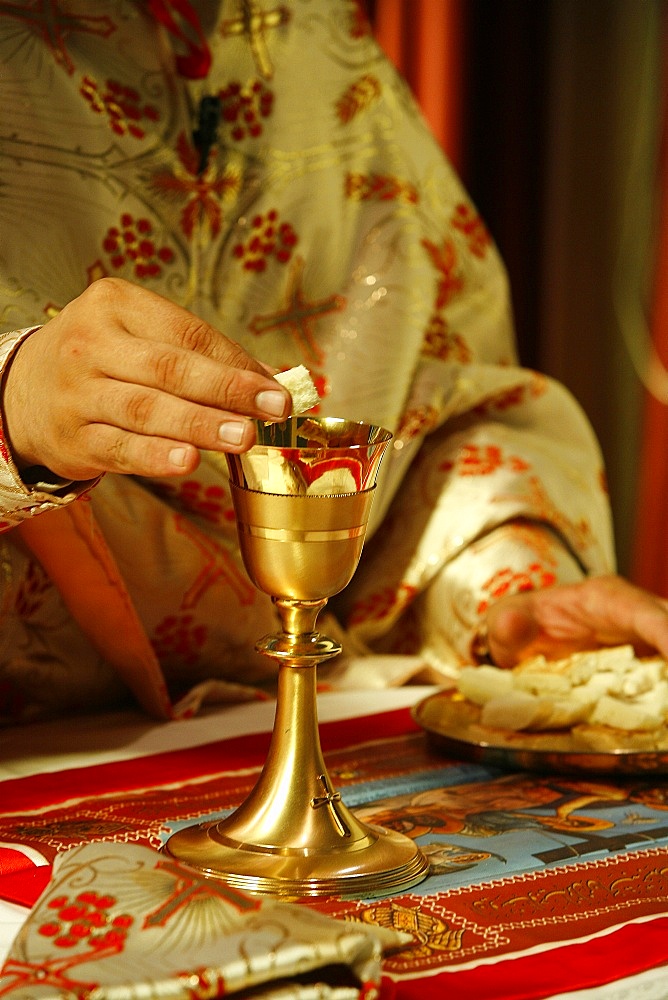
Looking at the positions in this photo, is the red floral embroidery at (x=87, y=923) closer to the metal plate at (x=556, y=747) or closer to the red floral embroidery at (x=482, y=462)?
the metal plate at (x=556, y=747)

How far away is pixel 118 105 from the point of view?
1177 millimetres

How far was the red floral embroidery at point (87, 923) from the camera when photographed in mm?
495

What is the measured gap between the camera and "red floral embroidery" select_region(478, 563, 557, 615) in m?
1.22

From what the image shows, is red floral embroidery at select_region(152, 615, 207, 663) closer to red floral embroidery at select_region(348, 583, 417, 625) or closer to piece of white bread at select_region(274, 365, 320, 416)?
red floral embroidery at select_region(348, 583, 417, 625)

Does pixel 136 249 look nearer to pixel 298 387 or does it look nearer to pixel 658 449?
pixel 298 387

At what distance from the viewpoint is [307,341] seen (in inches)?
52.5

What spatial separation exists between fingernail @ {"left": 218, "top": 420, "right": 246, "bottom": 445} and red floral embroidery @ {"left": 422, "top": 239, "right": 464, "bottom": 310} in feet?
2.83

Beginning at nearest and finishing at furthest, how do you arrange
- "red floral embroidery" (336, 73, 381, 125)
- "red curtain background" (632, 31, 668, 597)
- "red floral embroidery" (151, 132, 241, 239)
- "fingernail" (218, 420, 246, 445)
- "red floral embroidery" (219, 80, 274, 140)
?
"fingernail" (218, 420, 246, 445) → "red floral embroidery" (151, 132, 241, 239) → "red floral embroidery" (219, 80, 274, 140) → "red floral embroidery" (336, 73, 381, 125) → "red curtain background" (632, 31, 668, 597)

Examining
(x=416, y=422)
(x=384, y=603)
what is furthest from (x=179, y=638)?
(x=416, y=422)

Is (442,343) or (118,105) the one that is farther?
(442,343)

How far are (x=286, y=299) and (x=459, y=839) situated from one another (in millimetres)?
722

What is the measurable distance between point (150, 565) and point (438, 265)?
563 millimetres

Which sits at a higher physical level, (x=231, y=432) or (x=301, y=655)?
(x=231, y=432)

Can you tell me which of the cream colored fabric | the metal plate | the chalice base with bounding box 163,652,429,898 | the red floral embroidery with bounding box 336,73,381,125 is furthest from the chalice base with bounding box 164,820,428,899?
the red floral embroidery with bounding box 336,73,381,125
